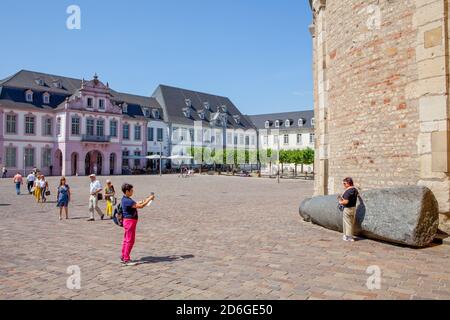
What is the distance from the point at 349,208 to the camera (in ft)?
28.0

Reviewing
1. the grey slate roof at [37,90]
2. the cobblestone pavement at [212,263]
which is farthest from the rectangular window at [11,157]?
the cobblestone pavement at [212,263]

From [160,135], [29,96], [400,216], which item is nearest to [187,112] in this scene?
[160,135]

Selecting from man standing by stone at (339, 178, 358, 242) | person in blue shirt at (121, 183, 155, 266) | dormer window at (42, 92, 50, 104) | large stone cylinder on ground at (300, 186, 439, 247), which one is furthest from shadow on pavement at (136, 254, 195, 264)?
dormer window at (42, 92, 50, 104)

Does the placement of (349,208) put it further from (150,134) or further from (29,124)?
(150,134)

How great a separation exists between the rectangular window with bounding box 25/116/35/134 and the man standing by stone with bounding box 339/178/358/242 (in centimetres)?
4407

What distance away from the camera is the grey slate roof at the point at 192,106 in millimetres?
62375

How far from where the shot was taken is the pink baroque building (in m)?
43.3

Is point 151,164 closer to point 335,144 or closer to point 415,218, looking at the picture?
point 335,144

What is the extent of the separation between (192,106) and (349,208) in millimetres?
59990

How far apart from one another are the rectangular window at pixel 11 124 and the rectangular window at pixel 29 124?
1.20 metres

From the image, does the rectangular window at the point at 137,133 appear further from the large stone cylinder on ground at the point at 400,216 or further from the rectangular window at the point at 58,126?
the large stone cylinder on ground at the point at 400,216

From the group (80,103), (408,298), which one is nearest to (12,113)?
(80,103)

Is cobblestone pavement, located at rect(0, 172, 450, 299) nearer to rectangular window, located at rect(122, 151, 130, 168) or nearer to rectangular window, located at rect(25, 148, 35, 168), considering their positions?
rectangular window, located at rect(25, 148, 35, 168)

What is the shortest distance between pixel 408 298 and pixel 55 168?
47.8 m
